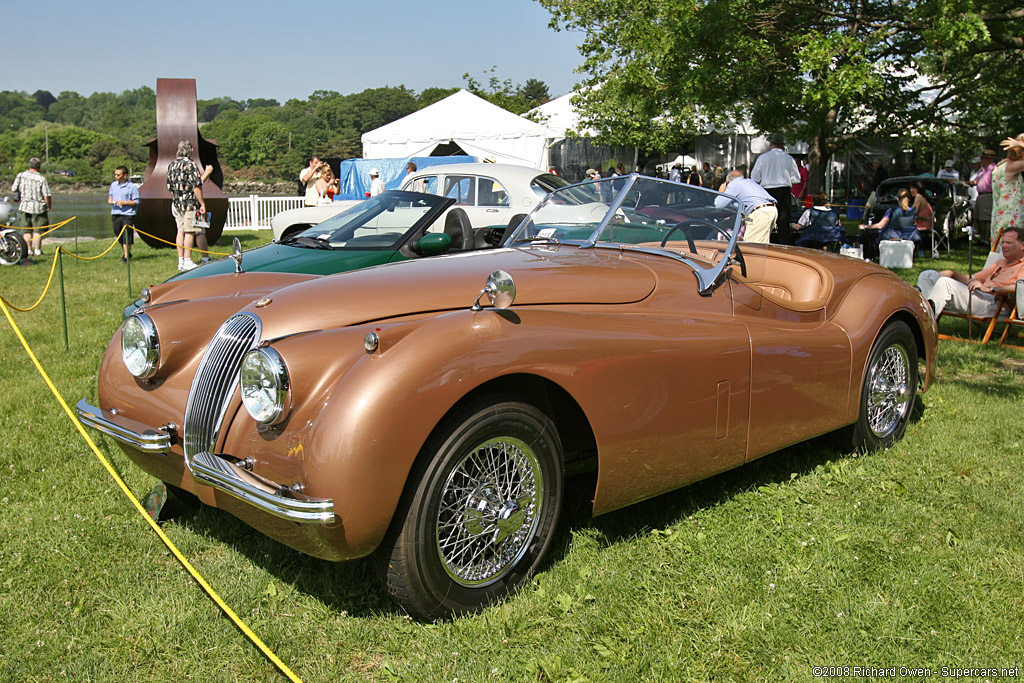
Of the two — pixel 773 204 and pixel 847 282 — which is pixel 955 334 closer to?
pixel 773 204

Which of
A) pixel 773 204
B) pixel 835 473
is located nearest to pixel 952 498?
pixel 835 473

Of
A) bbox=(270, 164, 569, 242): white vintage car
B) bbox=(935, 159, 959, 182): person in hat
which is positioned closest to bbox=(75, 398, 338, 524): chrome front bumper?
bbox=(270, 164, 569, 242): white vintage car

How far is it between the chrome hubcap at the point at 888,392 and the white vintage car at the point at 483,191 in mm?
6482

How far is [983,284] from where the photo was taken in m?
7.48

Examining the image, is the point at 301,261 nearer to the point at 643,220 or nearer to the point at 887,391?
the point at 643,220

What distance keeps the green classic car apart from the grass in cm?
247

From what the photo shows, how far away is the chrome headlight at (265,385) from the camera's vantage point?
2.68 metres

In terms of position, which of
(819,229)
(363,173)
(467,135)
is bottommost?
(819,229)

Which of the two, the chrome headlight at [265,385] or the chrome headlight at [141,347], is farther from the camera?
the chrome headlight at [141,347]

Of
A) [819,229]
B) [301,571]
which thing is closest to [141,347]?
[301,571]

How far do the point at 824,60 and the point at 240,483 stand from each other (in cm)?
1167

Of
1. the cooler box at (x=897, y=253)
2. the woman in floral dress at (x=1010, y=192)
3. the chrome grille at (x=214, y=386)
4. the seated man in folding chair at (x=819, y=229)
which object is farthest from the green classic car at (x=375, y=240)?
the cooler box at (x=897, y=253)

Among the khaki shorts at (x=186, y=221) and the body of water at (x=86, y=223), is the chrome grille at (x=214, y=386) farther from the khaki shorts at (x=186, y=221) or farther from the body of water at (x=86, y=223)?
the body of water at (x=86, y=223)

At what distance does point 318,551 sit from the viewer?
8.73 feet
